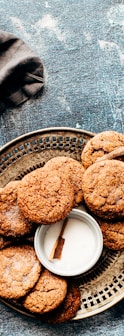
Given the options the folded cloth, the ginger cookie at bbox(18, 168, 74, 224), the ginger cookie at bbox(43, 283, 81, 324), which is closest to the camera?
the ginger cookie at bbox(18, 168, 74, 224)

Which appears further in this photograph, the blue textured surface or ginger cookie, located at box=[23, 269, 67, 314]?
the blue textured surface

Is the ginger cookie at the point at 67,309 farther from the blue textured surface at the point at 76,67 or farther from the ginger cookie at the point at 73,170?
the ginger cookie at the point at 73,170

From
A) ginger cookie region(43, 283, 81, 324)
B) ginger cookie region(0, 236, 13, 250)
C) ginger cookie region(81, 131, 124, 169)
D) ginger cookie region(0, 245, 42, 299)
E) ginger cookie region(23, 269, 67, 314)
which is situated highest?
ginger cookie region(81, 131, 124, 169)

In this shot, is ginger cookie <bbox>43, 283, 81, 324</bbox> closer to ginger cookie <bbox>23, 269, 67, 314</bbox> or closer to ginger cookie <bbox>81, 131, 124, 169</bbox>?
ginger cookie <bbox>23, 269, 67, 314</bbox>

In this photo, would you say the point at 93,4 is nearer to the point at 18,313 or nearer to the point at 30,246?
the point at 30,246

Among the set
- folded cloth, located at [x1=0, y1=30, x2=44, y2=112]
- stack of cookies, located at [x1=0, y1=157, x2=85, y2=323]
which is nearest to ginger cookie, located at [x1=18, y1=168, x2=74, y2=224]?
stack of cookies, located at [x1=0, y1=157, x2=85, y2=323]

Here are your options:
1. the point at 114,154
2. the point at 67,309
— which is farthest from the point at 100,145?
the point at 67,309
